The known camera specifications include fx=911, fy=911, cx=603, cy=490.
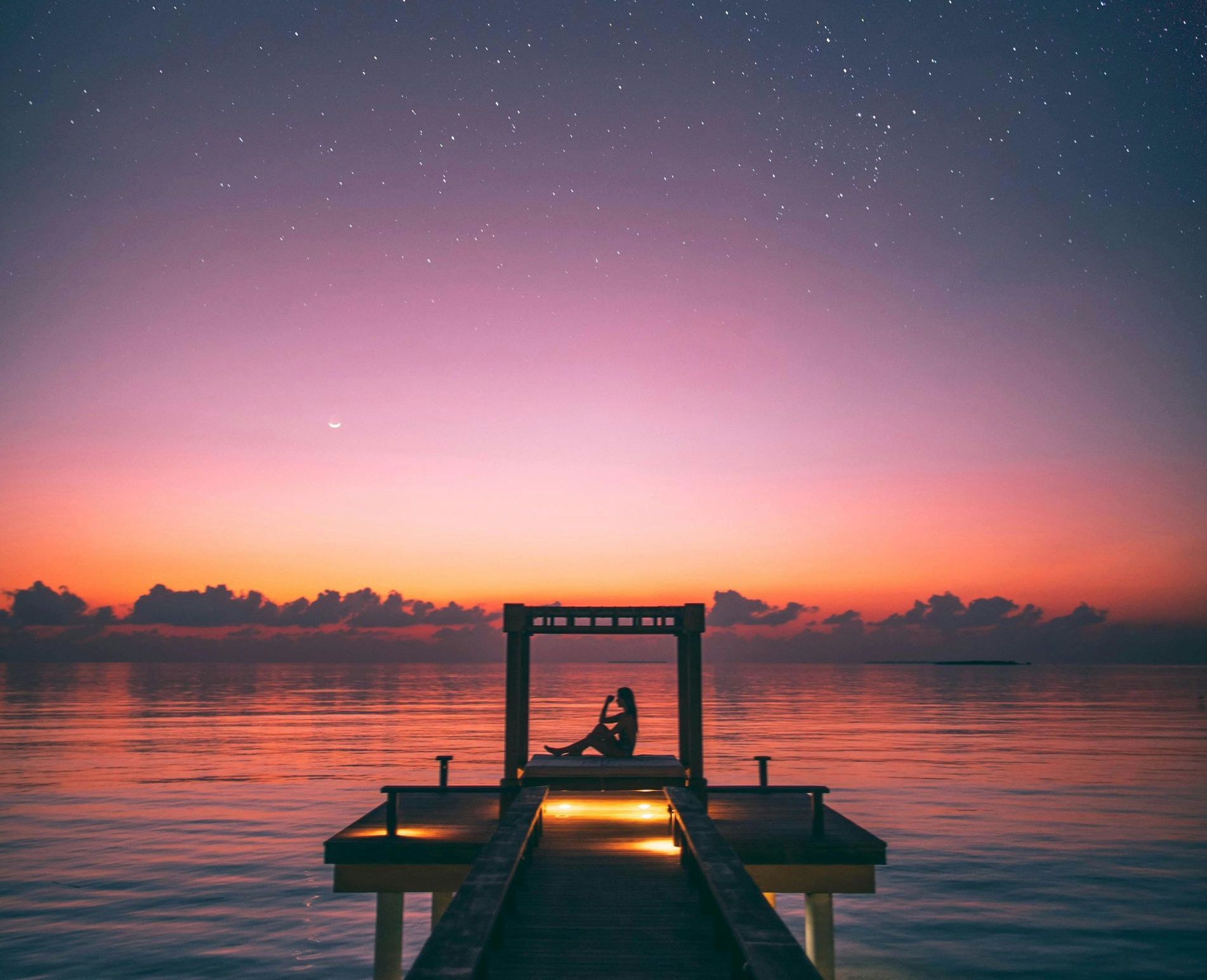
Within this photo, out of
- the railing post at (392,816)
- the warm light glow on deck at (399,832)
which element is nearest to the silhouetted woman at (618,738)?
the warm light glow on deck at (399,832)

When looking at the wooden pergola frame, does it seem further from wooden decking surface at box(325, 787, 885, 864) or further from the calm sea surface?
the calm sea surface

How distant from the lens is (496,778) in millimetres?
43438

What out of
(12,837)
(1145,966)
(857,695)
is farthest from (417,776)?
(857,695)

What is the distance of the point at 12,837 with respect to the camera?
29.9 m

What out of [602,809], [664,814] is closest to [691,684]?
[664,814]

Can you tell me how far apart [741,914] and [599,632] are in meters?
9.11

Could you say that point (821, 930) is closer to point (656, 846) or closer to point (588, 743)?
point (588, 743)

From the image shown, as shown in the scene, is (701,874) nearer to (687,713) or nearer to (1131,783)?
(687,713)

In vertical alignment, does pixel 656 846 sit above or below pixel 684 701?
below

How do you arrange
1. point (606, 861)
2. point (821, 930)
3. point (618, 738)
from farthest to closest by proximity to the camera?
point (618, 738) < point (821, 930) < point (606, 861)

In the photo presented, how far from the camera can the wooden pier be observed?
7.10 meters

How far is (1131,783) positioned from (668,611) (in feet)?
118

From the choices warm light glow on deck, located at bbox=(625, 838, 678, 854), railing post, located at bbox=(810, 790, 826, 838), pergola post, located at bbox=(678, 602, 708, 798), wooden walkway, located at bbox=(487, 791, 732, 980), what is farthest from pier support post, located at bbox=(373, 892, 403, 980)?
railing post, located at bbox=(810, 790, 826, 838)

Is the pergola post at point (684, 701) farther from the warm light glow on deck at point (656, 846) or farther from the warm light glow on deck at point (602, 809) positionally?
the warm light glow on deck at point (656, 846)
